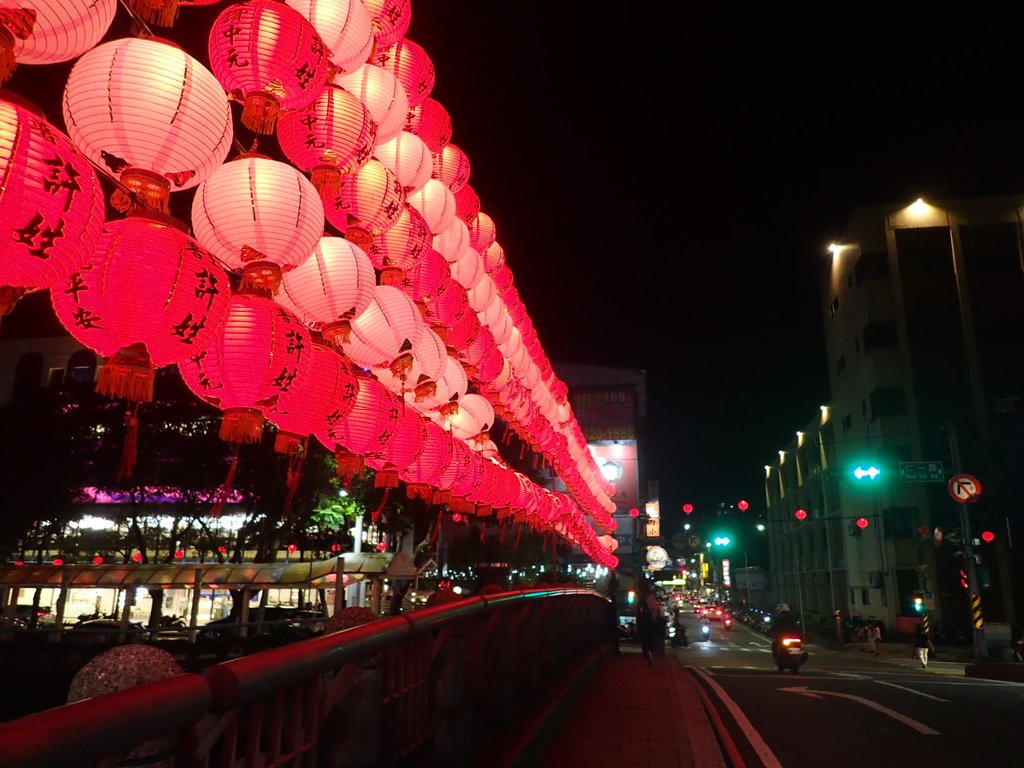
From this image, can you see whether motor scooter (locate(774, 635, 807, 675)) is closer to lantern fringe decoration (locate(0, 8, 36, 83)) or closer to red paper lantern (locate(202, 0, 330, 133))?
red paper lantern (locate(202, 0, 330, 133))

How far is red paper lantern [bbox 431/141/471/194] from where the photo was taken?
29.9ft

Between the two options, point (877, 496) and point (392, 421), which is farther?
point (877, 496)

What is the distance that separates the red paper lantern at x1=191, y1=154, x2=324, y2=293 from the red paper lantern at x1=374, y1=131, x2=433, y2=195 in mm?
2650

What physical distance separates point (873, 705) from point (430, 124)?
32.9 ft

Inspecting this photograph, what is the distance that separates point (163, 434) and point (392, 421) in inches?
659

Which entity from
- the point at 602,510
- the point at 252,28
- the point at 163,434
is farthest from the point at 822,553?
the point at 252,28

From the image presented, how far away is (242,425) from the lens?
540 centimetres

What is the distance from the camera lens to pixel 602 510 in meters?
27.8

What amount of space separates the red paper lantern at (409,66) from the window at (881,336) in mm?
34247

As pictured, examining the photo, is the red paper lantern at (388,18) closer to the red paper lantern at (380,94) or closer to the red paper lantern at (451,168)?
the red paper lantern at (380,94)

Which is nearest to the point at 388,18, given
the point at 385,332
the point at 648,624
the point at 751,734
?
the point at 385,332

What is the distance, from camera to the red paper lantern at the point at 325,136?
242 inches

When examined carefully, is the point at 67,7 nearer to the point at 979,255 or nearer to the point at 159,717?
the point at 159,717

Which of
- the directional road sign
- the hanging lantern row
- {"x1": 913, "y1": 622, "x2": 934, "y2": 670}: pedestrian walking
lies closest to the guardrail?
the hanging lantern row
